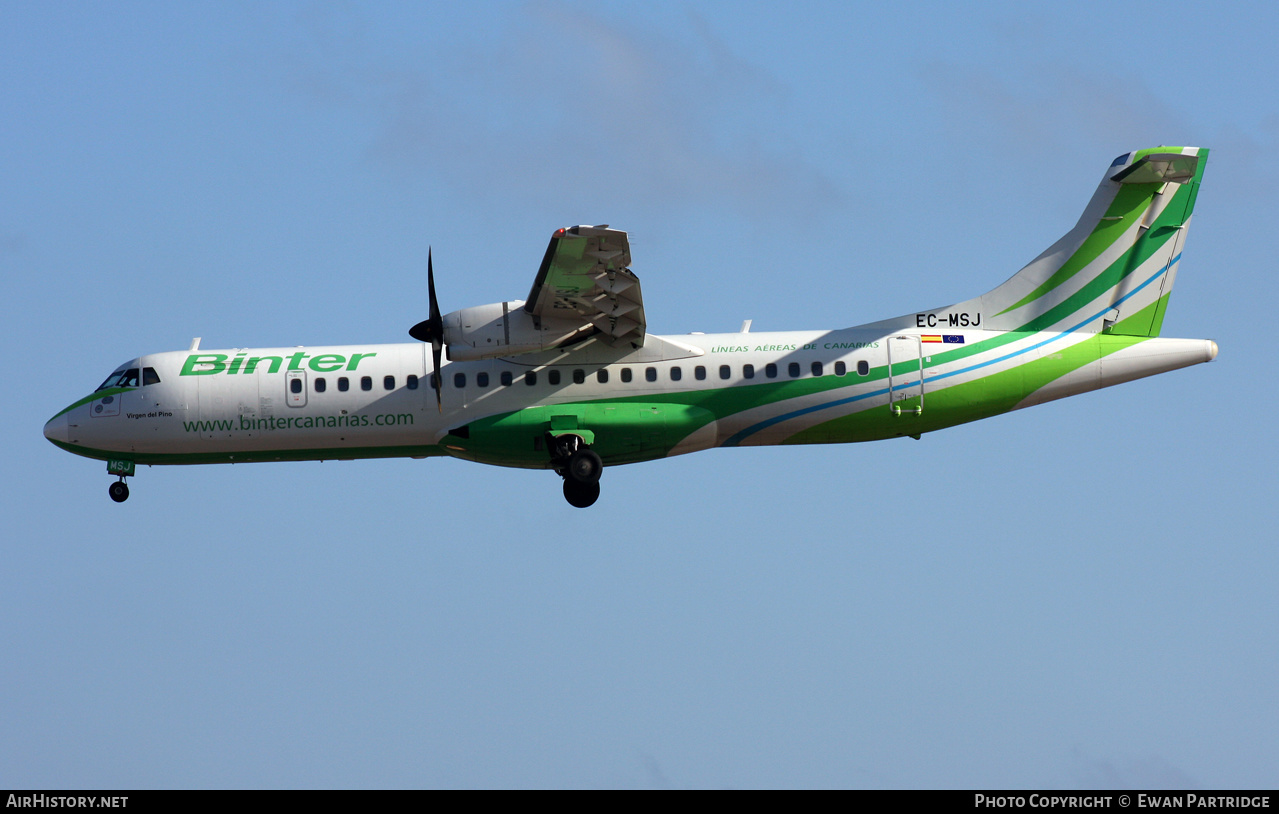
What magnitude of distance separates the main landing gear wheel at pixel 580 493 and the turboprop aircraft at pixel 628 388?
0.12ft

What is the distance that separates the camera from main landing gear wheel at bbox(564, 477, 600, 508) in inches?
1126

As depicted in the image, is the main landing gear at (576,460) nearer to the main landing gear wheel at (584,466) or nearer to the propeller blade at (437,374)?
the main landing gear wheel at (584,466)

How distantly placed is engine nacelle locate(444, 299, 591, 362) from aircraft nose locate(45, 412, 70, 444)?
832 cm

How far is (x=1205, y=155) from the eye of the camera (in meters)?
29.8

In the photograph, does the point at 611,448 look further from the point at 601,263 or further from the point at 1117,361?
the point at 1117,361

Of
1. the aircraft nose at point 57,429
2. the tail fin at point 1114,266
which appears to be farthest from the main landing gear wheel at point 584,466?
the aircraft nose at point 57,429

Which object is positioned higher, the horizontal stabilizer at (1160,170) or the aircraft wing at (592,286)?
the horizontal stabilizer at (1160,170)

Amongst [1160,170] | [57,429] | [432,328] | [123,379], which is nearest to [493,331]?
[432,328]

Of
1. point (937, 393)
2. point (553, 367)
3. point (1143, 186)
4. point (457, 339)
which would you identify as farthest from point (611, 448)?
point (1143, 186)

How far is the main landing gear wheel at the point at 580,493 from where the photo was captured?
93.8 feet

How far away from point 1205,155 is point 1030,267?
158 inches

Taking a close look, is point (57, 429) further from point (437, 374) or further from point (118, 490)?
point (437, 374)

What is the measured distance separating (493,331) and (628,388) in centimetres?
307
